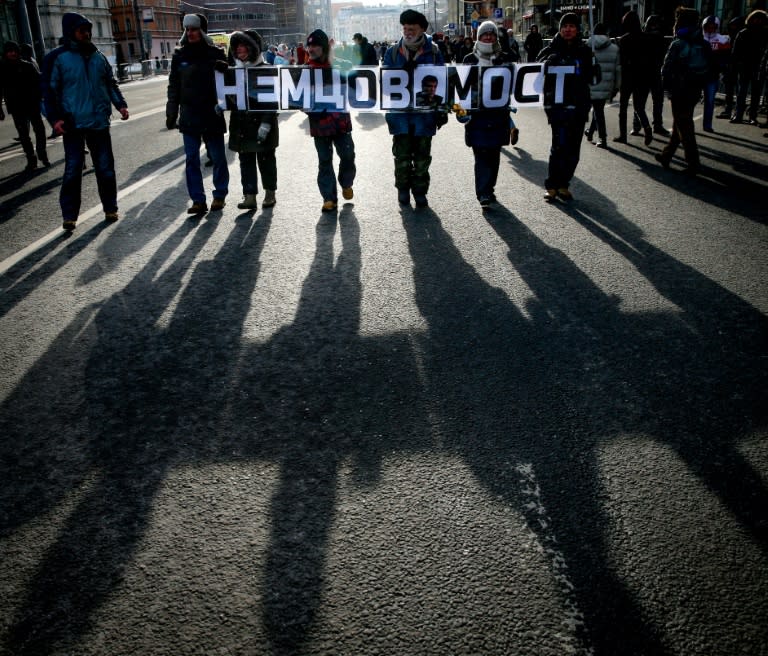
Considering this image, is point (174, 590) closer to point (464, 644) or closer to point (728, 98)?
point (464, 644)

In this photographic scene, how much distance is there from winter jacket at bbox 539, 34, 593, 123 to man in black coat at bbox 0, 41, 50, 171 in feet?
26.6

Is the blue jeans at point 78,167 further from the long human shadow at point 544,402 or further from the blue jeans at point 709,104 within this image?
the blue jeans at point 709,104

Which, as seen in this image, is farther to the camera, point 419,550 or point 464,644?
point 419,550

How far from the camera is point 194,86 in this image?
7227mm

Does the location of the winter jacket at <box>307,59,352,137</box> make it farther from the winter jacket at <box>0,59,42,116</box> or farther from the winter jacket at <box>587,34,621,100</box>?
the winter jacket at <box>0,59,42,116</box>

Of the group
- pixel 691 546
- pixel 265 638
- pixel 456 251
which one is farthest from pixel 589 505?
pixel 456 251

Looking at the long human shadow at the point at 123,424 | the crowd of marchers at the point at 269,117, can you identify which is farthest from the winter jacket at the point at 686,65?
the long human shadow at the point at 123,424

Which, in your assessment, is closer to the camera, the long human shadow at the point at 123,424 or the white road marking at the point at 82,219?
the long human shadow at the point at 123,424

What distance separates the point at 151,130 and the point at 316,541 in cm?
1510

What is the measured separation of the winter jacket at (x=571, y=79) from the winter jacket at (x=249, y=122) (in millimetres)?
2998

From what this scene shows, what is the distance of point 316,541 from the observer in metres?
2.53

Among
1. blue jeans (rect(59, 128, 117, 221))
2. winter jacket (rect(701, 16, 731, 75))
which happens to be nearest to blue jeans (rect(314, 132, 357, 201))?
blue jeans (rect(59, 128, 117, 221))

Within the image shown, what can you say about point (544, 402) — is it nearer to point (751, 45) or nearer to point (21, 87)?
point (21, 87)

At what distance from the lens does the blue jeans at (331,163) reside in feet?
24.4
